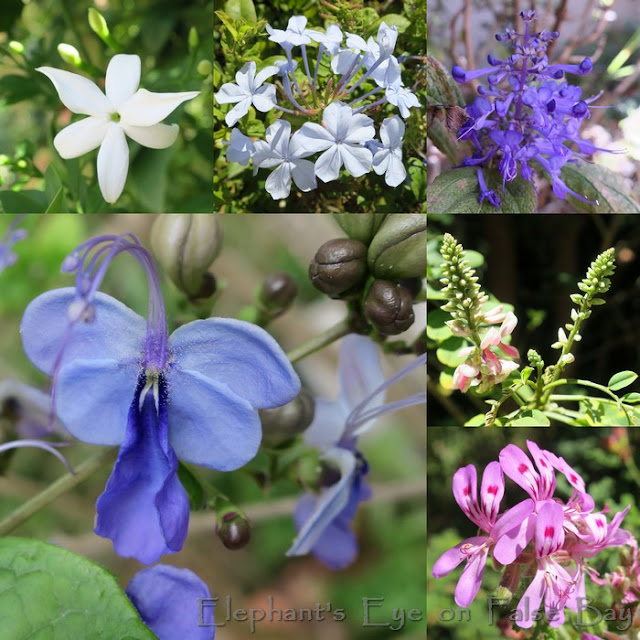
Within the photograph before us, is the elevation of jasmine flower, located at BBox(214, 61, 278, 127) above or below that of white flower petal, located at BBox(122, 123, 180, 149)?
above

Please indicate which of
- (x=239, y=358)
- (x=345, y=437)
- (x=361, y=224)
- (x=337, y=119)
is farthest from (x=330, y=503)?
(x=337, y=119)

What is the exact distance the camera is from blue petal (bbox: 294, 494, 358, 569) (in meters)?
0.78

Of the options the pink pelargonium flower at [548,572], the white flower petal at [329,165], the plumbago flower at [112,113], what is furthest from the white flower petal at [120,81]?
the pink pelargonium flower at [548,572]

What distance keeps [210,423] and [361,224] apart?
241 mm

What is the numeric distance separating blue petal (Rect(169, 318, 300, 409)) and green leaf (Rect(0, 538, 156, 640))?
19 centimetres

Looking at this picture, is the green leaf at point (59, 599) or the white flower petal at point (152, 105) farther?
the white flower petal at point (152, 105)

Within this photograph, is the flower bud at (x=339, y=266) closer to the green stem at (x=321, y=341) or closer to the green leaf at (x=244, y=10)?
the green stem at (x=321, y=341)

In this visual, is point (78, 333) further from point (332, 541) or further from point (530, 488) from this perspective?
point (530, 488)

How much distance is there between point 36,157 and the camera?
2.97ft

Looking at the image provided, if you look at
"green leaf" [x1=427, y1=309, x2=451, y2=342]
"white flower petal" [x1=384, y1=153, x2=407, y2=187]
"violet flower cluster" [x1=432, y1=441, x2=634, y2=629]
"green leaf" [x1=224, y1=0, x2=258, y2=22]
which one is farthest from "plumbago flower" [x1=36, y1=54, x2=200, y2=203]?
"violet flower cluster" [x1=432, y1=441, x2=634, y2=629]

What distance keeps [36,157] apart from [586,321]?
698 millimetres

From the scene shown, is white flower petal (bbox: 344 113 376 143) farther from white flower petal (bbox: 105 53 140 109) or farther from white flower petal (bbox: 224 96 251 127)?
white flower petal (bbox: 105 53 140 109)

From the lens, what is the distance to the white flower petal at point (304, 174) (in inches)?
29.0

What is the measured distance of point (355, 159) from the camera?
0.72m
